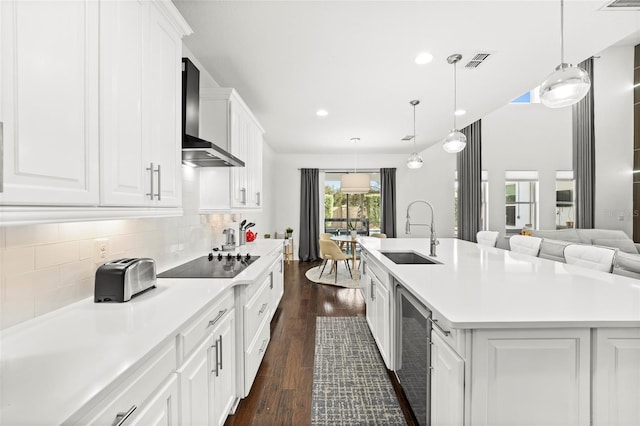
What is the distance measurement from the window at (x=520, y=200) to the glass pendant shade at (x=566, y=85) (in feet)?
19.3

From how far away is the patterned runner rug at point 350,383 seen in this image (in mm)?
1832

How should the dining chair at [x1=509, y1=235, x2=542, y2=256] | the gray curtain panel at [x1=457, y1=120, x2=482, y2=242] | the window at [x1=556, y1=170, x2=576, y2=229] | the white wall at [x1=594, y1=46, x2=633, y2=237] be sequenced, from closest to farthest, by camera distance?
1. the dining chair at [x1=509, y1=235, x2=542, y2=256]
2. the white wall at [x1=594, y1=46, x2=633, y2=237]
3. the gray curtain panel at [x1=457, y1=120, x2=482, y2=242]
4. the window at [x1=556, y1=170, x2=576, y2=229]

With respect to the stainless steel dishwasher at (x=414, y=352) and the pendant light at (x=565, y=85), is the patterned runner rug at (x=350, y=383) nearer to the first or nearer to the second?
the stainless steel dishwasher at (x=414, y=352)

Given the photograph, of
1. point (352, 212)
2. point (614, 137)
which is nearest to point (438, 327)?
point (352, 212)

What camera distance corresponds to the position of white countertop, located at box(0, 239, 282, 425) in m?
0.67

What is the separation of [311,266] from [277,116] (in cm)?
361

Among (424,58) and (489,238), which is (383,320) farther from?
(489,238)

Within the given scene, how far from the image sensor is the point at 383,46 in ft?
7.93

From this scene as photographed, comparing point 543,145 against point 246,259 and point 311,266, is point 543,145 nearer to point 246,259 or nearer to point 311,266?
point 311,266

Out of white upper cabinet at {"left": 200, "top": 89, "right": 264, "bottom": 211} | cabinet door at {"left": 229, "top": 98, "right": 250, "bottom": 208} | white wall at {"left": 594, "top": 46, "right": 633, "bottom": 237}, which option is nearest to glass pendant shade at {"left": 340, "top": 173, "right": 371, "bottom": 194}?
cabinet door at {"left": 229, "top": 98, "right": 250, "bottom": 208}

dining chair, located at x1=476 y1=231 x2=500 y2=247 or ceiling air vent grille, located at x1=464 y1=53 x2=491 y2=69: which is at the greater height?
ceiling air vent grille, located at x1=464 y1=53 x2=491 y2=69

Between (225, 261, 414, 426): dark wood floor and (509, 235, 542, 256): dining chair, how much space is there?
2.02 m

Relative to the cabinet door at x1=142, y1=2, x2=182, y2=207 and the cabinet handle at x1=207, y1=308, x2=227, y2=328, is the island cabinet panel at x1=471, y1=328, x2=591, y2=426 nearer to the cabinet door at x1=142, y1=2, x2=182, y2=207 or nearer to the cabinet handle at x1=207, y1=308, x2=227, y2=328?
the cabinet handle at x1=207, y1=308, x2=227, y2=328

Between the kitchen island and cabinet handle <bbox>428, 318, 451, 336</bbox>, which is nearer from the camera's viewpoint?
the kitchen island
